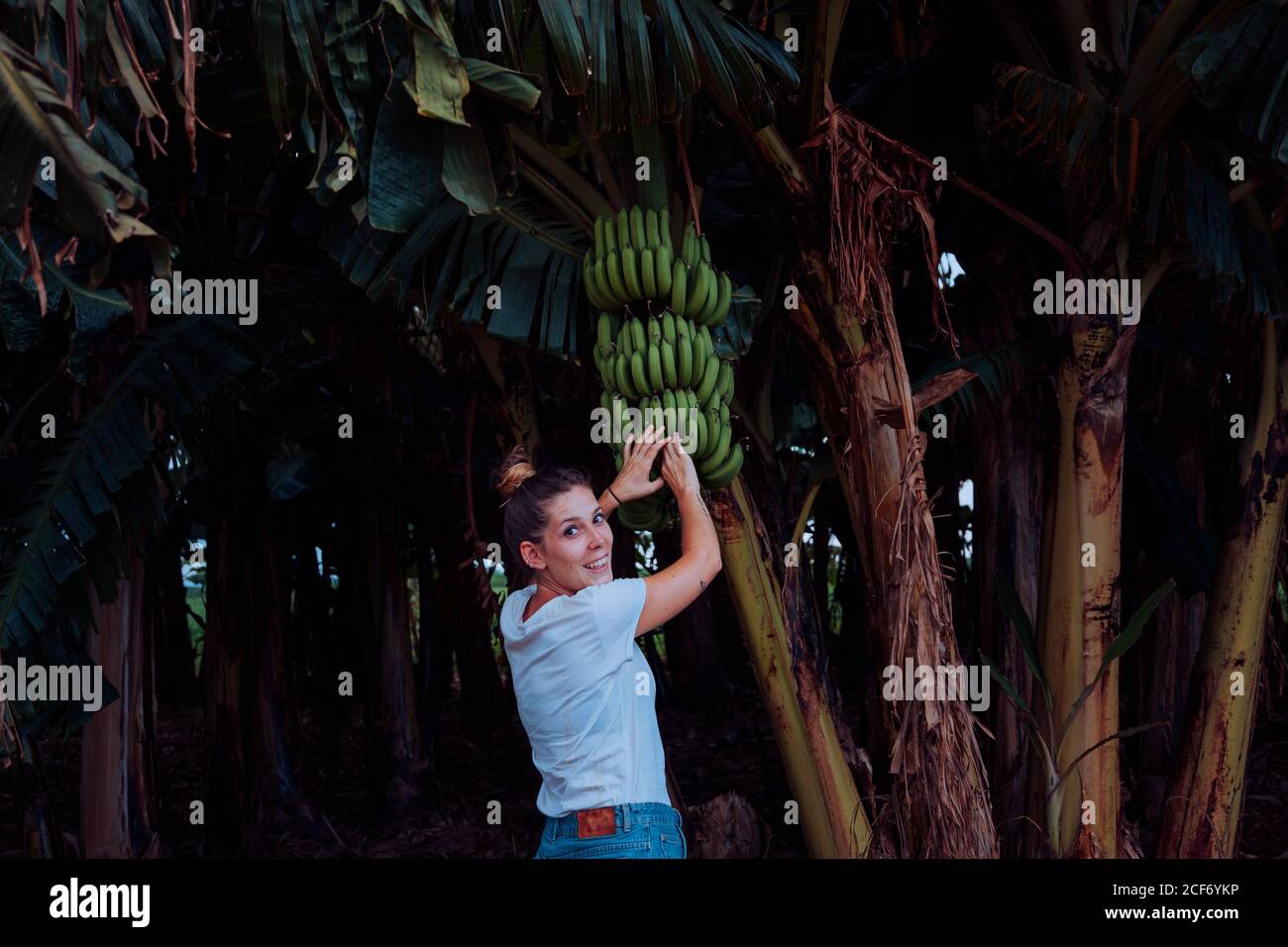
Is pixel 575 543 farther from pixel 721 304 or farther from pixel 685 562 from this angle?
pixel 721 304

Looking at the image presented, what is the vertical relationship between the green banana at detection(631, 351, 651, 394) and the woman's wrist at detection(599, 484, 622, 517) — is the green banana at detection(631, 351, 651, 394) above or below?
above

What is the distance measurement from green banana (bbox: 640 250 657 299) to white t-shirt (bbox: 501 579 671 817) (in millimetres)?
767

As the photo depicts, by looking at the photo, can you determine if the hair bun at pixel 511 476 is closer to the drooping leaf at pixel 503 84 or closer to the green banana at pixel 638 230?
the green banana at pixel 638 230

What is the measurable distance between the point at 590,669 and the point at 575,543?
0.81 ft

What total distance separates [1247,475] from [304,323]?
10.3 feet

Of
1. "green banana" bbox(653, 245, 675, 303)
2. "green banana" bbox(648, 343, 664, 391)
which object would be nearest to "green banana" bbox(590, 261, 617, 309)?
"green banana" bbox(653, 245, 675, 303)

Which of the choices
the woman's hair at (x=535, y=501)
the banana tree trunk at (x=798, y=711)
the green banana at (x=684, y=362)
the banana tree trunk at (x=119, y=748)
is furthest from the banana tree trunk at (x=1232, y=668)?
the banana tree trunk at (x=119, y=748)

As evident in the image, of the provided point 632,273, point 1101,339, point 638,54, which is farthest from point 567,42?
point 1101,339

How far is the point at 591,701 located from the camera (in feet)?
6.46

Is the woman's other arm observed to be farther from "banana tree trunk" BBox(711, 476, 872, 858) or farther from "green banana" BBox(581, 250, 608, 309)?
"banana tree trunk" BBox(711, 476, 872, 858)

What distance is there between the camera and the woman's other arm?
2012mm

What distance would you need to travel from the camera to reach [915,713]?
273cm

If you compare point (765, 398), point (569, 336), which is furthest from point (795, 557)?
point (569, 336)
